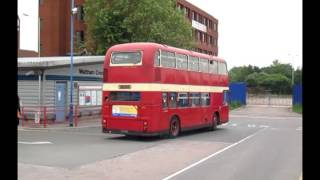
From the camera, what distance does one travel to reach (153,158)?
14625 millimetres

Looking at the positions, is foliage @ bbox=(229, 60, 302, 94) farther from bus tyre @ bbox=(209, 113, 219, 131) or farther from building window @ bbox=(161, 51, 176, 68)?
building window @ bbox=(161, 51, 176, 68)

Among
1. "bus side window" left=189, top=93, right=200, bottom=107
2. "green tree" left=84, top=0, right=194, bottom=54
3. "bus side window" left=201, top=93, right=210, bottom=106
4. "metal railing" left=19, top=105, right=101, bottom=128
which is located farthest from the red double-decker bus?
"green tree" left=84, top=0, right=194, bottom=54

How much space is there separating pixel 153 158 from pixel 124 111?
657 cm

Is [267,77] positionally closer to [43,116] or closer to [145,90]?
[43,116]

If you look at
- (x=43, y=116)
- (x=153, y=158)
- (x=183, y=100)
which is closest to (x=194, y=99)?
(x=183, y=100)

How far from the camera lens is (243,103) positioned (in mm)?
60156

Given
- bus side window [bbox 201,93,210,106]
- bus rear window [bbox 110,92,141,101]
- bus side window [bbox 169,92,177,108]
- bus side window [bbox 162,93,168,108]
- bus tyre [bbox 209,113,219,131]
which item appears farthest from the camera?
bus tyre [bbox 209,113,219,131]

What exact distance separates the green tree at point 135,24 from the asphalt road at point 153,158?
64.8ft

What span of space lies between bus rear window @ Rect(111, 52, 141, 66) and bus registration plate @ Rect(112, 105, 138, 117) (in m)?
1.71

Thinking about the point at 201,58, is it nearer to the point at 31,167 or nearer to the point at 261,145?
the point at 261,145

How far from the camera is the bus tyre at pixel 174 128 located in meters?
22.0

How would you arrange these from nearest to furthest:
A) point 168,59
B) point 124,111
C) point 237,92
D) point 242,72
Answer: point 124,111
point 168,59
point 237,92
point 242,72

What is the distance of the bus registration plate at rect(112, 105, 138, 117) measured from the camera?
2080 centimetres

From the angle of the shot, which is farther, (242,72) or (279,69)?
(242,72)
